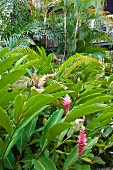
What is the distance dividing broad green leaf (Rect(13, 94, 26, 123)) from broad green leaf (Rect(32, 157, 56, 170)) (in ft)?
0.65

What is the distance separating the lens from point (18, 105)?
4.24ft

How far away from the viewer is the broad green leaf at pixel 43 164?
1.33 metres

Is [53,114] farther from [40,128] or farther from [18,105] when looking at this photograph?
[18,105]

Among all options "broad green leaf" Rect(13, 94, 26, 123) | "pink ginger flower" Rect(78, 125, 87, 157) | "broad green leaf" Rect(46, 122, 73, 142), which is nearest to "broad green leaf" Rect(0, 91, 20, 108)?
"broad green leaf" Rect(13, 94, 26, 123)

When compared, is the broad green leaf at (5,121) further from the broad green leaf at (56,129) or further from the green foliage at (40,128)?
the broad green leaf at (56,129)

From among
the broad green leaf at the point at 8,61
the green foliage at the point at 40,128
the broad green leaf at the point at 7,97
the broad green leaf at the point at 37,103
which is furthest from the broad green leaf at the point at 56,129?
the broad green leaf at the point at 8,61

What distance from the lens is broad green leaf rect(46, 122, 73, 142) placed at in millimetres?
1272

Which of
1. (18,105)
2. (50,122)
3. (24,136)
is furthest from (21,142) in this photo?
(18,105)

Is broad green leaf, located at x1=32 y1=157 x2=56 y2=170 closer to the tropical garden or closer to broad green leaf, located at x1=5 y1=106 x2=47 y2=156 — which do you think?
the tropical garden

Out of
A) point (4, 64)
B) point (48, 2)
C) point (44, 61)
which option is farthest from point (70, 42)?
point (4, 64)

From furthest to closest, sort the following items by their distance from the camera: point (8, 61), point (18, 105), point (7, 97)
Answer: point (8, 61)
point (7, 97)
point (18, 105)

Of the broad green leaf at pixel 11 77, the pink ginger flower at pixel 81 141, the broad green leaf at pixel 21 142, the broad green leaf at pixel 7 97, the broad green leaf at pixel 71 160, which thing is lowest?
the broad green leaf at pixel 71 160

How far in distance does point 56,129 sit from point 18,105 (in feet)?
0.61

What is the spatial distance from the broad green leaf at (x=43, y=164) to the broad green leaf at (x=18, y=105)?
0.20 m
